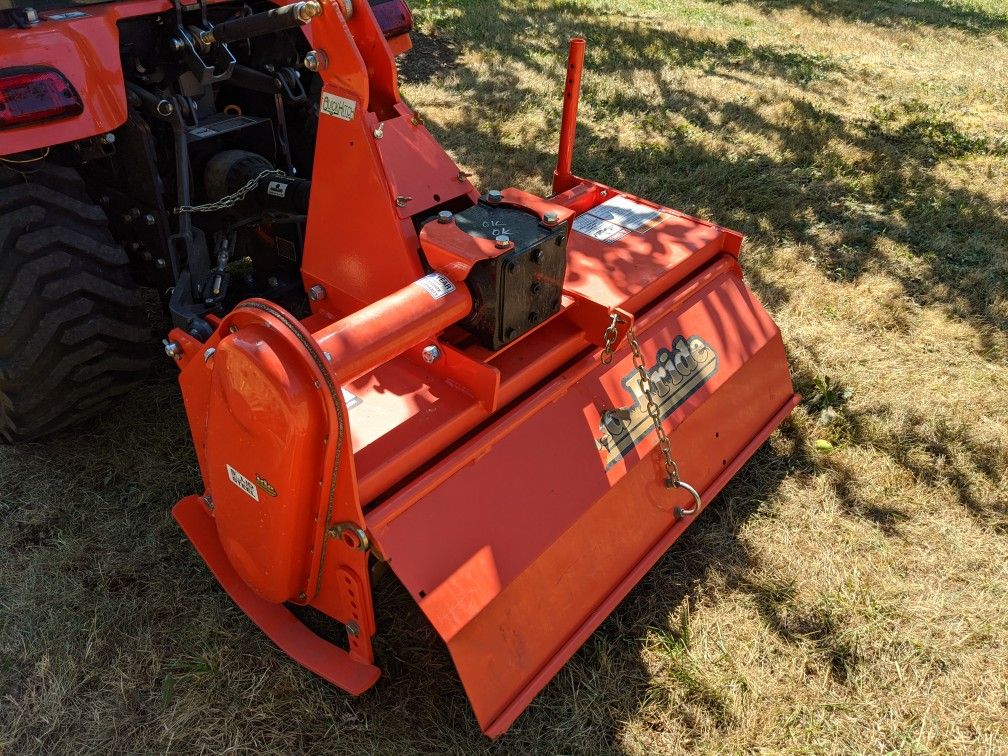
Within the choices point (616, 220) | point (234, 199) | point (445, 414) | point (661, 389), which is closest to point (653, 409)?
point (661, 389)

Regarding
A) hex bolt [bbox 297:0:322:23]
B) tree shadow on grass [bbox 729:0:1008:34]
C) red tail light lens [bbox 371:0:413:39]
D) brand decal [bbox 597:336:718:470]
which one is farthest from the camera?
tree shadow on grass [bbox 729:0:1008:34]

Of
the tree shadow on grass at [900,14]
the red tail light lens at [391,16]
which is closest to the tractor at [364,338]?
the red tail light lens at [391,16]

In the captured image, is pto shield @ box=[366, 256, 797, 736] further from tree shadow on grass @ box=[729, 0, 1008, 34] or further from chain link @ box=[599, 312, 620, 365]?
tree shadow on grass @ box=[729, 0, 1008, 34]

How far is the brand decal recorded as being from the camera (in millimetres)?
2350

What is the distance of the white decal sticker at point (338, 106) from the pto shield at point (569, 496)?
0.97m

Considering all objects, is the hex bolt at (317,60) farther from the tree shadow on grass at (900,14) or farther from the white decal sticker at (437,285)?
the tree shadow on grass at (900,14)

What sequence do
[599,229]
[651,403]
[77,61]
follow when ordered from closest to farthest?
[77,61] → [651,403] → [599,229]

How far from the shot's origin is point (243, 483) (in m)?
1.94

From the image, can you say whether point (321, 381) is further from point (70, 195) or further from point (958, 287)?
point (958, 287)

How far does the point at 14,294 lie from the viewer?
2.35 m

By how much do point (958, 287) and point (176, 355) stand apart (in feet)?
13.4

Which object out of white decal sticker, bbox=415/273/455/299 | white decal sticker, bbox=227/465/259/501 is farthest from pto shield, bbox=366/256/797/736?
white decal sticker, bbox=415/273/455/299

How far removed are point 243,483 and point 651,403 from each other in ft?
4.10

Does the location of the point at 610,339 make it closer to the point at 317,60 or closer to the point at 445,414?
the point at 445,414
